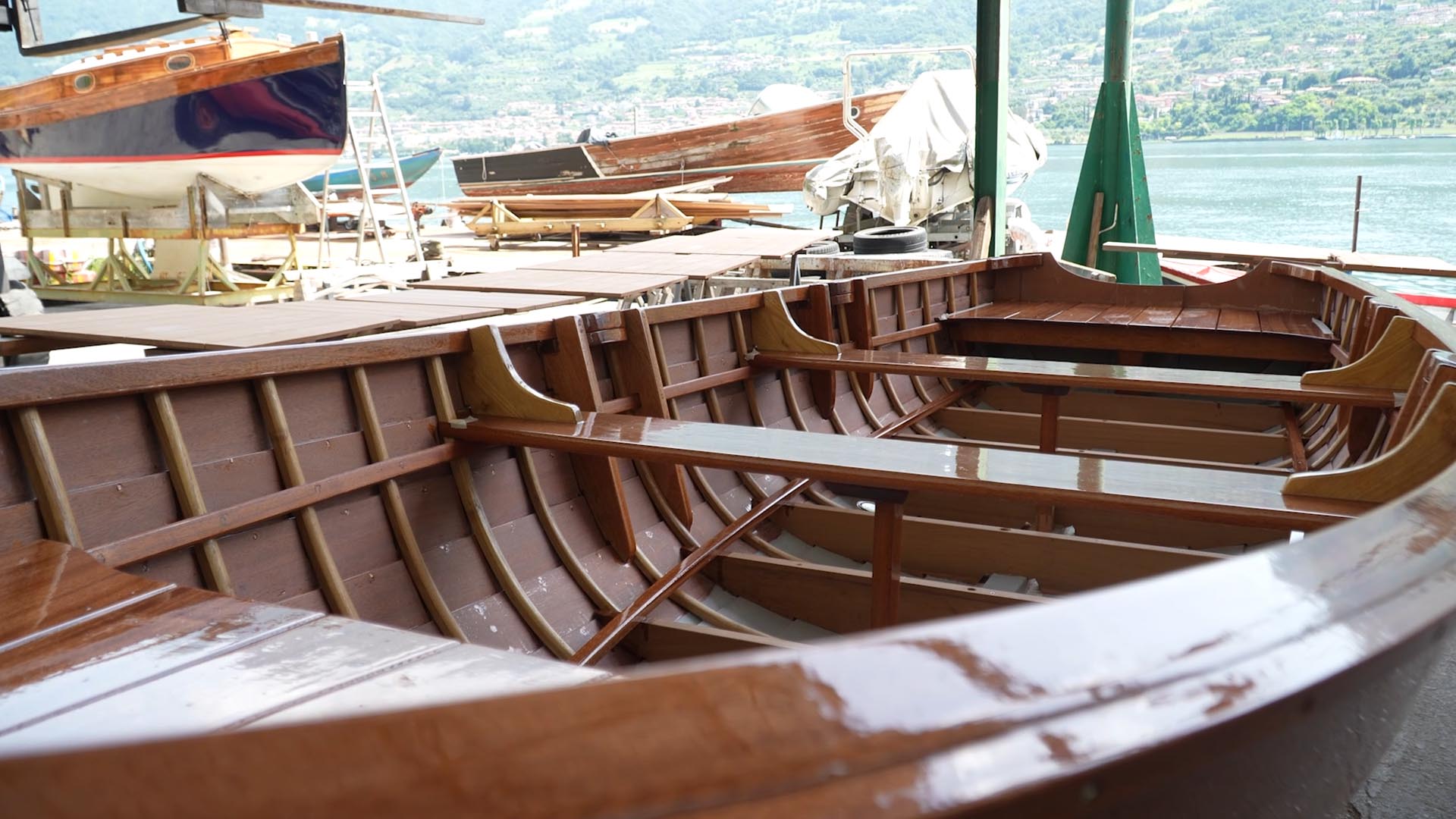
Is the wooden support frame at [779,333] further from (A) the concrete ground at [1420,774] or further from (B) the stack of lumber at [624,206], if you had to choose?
(B) the stack of lumber at [624,206]

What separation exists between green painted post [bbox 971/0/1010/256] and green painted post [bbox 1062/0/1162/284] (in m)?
0.64

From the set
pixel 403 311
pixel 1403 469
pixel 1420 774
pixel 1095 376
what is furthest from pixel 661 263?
pixel 1420 774

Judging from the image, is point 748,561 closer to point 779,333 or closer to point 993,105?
point 779,333

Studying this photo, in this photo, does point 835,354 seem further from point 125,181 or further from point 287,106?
point 125,181

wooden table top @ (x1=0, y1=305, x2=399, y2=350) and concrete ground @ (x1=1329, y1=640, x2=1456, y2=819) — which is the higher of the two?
wooden table top @ (x1=0, y1=305, x2=399, y2=350)

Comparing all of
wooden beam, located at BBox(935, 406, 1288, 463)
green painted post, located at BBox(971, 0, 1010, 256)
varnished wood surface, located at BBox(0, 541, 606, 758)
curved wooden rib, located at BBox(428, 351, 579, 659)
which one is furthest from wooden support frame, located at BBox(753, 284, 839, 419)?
green painted post, located at BBox(971, 0, 1010, 256)

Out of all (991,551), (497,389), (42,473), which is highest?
(42,473)

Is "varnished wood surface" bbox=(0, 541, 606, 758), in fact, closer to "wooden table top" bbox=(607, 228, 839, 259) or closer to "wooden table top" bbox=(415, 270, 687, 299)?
"wooden table top" bbox=(415, 270, 687, 299)

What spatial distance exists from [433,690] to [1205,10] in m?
148

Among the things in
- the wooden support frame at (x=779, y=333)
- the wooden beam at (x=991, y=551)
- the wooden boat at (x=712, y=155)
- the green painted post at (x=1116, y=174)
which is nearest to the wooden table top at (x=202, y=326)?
the wooden support frame at (x=779, y=333)

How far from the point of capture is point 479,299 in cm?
574

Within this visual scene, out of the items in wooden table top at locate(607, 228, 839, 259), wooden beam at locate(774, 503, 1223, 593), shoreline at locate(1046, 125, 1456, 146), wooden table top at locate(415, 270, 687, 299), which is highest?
wooden table top at locate(415, 270, 687, 299)

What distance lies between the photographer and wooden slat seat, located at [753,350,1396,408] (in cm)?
346

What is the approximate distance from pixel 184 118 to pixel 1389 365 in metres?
11.9
